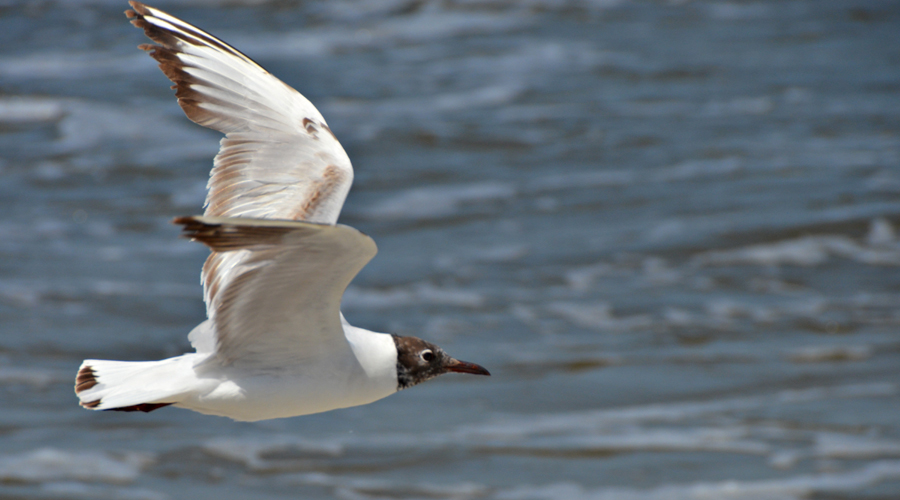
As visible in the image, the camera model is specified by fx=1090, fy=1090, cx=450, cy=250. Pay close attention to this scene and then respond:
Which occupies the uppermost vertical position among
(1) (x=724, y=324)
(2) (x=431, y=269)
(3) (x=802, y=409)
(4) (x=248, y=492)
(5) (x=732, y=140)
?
(5) (x=732, y=140)

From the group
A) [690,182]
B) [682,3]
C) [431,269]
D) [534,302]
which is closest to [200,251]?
[431,269]

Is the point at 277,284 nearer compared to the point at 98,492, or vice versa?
the point at 277,284

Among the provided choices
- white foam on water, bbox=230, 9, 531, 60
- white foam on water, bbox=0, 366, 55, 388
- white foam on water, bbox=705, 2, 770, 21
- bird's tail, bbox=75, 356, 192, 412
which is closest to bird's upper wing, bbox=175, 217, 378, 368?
bird's tail, bbox=75, 356, 192, 412

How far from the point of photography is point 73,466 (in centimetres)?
689

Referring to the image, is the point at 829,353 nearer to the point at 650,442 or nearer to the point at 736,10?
the point at 650,442

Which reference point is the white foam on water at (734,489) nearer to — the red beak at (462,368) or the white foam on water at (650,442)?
the white foam on water at (650,442)

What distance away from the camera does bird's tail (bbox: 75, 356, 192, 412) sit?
Result: 11.7 ft

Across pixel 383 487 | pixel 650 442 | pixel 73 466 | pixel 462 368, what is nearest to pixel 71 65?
pixel 73 466

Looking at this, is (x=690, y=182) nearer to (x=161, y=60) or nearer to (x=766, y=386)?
(x=766, y=386)

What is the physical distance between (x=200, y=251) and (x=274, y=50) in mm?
5782

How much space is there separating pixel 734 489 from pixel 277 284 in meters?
4.32

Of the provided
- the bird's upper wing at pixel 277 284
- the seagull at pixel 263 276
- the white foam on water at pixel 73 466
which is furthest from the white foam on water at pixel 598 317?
the bird's upper wing at pixel 277 284

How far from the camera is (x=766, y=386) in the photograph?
8.12 meters

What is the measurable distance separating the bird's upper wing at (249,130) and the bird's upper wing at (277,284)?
311 mm
